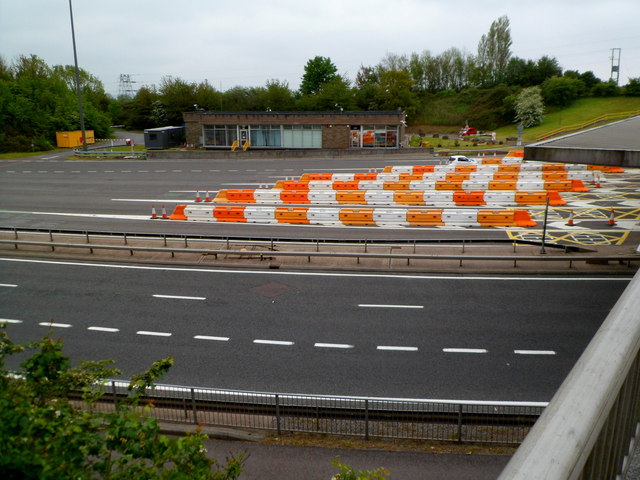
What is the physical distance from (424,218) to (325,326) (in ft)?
42.7

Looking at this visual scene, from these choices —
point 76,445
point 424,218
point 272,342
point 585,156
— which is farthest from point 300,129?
point 76,445

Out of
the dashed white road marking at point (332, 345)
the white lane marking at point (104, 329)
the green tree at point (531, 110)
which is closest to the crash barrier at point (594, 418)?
the dashed white road marking at point (332, 345)

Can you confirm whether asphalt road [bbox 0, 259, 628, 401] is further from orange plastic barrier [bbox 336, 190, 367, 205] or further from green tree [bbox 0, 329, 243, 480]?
orange plastic barrier [bbox 336, 190, 367, 205]

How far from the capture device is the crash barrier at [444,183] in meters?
33.5

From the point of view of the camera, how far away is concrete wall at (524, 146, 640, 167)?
1506 cm

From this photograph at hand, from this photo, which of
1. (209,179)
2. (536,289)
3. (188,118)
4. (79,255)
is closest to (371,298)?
(536,289)

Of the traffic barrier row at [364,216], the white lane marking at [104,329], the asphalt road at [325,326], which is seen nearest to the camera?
the asphalt road at [325,326]

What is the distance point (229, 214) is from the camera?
2728cm

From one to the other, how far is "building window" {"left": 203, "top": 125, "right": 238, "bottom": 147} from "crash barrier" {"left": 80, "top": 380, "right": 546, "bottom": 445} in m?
50.4

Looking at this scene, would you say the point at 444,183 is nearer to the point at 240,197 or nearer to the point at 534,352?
the point at 240,197

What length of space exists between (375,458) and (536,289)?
10.0m

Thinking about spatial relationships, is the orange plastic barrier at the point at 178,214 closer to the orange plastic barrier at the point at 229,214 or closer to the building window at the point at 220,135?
the orange plastic barrier at the point at 229,214

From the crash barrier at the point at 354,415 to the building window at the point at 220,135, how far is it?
165 ft

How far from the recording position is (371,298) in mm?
16250
